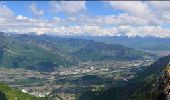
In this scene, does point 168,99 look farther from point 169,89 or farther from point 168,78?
point 168,78

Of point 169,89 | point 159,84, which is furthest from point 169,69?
point 169,89

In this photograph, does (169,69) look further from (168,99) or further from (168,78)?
(168,99)

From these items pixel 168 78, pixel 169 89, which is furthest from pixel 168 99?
pixel 168 78

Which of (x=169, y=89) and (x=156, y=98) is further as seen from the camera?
(x=156, y=98)

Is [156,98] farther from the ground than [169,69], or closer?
closer

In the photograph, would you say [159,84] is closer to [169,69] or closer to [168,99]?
[169,69]

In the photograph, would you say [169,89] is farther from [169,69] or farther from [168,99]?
[169,69]

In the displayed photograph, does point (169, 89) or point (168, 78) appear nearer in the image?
point (169, 89)

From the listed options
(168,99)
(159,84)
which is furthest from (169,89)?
(159,84)
